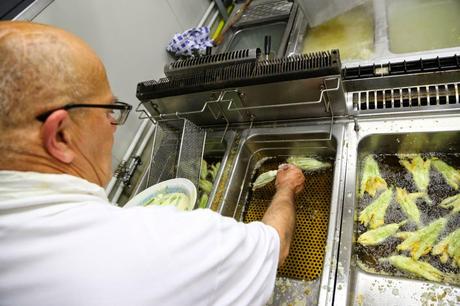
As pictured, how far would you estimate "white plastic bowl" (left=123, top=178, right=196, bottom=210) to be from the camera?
2.08 m

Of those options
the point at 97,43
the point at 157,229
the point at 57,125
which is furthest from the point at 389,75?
the point at 97,43

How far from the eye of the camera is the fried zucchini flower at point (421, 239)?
70.1 inches

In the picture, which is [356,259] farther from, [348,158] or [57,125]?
[57,125]

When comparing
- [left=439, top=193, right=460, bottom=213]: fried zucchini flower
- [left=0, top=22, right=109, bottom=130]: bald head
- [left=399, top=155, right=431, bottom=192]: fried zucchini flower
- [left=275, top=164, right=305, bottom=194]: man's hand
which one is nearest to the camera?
[left=0, top=22, right=109, bottom=130]: bald head

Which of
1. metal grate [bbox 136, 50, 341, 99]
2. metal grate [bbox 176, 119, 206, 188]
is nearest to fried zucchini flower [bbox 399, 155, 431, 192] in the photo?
metal grate [bbox 136, 50, 341, 99]

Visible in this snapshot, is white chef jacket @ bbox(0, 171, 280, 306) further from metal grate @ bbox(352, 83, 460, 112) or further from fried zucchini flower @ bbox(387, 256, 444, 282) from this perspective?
metal grate @ bbox(352, 83, 460, 112)

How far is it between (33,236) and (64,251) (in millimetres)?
109

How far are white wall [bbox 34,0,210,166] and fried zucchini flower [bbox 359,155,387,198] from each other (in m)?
2.26

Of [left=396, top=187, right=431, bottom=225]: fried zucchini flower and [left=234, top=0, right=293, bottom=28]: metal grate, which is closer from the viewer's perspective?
[left=396, top=187, right=431, bottom=225]: fried zucchini flower

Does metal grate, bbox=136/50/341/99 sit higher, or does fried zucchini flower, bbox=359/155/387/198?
metal grate, bbox=136/50/341/99

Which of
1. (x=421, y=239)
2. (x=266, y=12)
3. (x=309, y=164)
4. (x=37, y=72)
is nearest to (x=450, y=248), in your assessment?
(x=421, y=239)

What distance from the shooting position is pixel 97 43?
2967 millimetres

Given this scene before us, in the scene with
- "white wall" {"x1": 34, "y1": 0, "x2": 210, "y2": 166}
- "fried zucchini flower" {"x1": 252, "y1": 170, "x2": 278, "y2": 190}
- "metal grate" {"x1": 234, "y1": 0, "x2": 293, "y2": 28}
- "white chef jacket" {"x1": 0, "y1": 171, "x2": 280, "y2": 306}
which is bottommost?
"white chef jacket" {"x1": 0, "y1": 171, "x2": 280, "y2": 306}

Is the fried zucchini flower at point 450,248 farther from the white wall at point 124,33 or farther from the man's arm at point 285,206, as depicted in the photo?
the white wall at point 124,33
